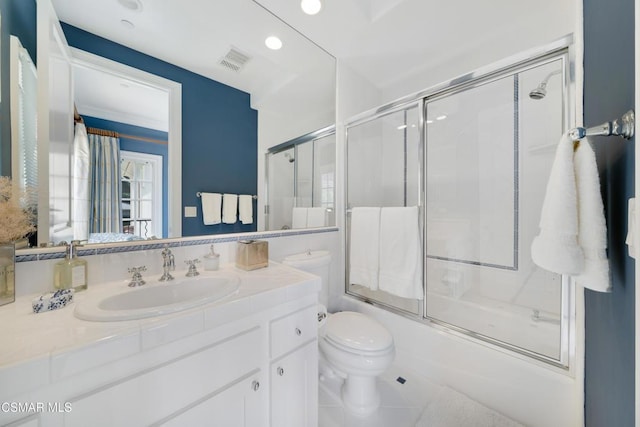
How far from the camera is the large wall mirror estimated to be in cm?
87

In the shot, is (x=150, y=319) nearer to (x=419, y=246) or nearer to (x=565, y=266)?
(x=565, y=266)

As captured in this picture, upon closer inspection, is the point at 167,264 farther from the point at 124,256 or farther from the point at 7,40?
the point at 7,40

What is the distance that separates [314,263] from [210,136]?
3.27 ft

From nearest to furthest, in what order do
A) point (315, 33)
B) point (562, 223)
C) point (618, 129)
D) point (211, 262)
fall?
point (618, 129)
point (562, 223)
point (211, 262)
point (315, 33)

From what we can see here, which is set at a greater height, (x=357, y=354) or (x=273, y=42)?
(x=273, y=42)

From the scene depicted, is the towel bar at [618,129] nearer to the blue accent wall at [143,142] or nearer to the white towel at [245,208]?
the white towel at [245,208]

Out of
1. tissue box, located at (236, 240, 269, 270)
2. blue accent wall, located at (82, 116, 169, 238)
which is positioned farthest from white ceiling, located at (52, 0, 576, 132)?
tissue box, located at (236, 240, 269, 270)

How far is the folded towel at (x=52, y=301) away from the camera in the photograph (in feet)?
2.17

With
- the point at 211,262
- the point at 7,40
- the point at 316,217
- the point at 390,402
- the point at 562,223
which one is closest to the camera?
the point at 562,223

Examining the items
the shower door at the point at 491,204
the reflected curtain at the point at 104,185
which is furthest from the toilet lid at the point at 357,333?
the reflected curtain at the point at 104,185

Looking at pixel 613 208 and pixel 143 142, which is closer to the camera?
pixel 613 208

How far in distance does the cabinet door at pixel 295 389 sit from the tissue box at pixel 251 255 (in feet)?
1.42

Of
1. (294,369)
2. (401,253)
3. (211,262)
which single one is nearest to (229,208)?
(211,262)

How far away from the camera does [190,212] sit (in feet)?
3.86
